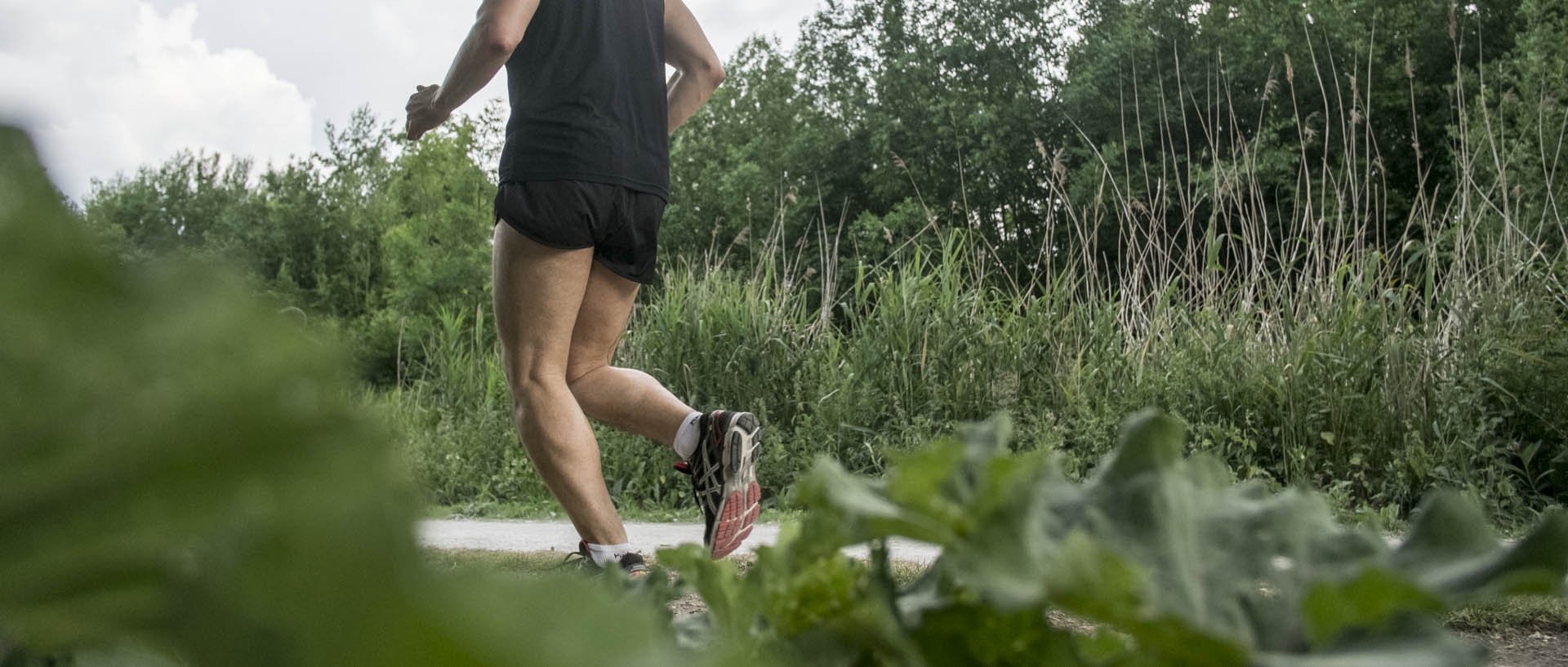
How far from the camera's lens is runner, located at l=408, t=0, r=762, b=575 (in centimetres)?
307

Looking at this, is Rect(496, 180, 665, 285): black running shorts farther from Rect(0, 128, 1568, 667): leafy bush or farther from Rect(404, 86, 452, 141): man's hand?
Rect(0, 128, 1568, 667): leafy bush

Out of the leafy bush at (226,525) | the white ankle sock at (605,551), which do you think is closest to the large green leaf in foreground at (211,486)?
the leafy bush at (226,525)

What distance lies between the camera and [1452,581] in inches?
8.4

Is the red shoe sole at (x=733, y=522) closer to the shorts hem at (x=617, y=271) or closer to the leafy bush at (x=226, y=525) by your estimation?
the shorts hem at (x=617, y=271)

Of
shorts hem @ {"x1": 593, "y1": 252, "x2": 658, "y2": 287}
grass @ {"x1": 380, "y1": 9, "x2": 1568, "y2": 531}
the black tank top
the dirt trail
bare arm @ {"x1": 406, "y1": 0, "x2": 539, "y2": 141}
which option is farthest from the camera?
grass @ {"x1": 380, "y1": 9, "x2": 1568, "y2": 531}

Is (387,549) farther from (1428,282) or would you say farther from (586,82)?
(1428,282)

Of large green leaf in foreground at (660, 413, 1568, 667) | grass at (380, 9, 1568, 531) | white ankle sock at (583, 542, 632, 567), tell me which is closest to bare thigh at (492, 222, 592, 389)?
white ankle sock at (583, 542, 632, 567)

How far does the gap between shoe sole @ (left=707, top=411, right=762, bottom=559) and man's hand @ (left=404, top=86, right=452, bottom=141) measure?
1.19 meters

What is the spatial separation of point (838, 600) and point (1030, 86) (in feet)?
80.6

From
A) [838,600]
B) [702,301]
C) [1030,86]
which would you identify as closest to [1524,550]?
[838,600]

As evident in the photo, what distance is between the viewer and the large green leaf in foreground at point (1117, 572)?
0.17 m

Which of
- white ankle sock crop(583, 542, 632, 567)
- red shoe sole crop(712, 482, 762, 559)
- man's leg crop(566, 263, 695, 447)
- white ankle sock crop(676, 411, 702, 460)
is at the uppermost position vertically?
man's leg crop(566, 263, 695, 447)

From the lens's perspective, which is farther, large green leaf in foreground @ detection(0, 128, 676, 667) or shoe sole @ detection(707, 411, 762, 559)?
shoe sole @ detection(707, 411, 762, 559)

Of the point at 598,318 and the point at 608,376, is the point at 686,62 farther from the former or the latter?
the point at 608,376
